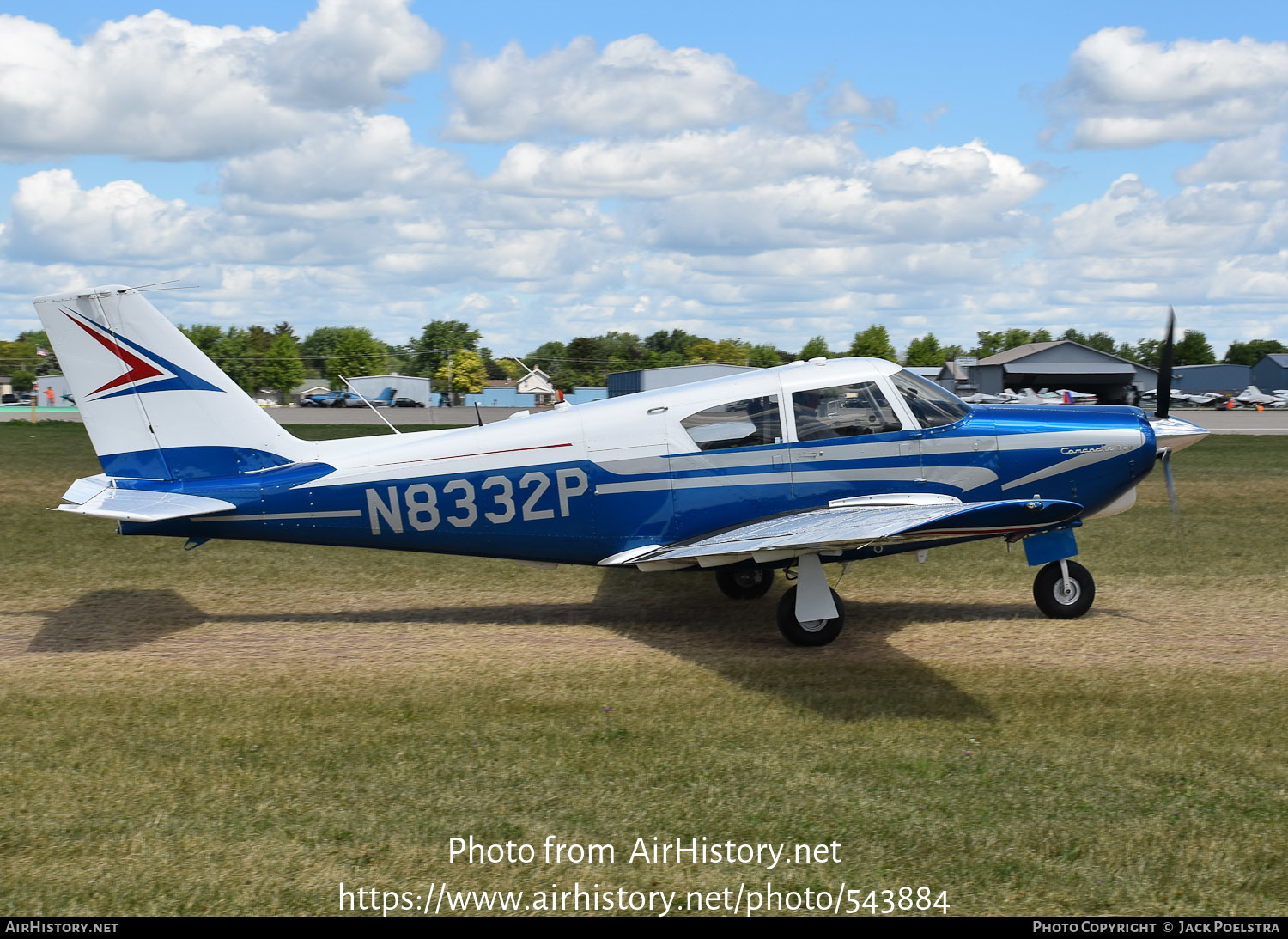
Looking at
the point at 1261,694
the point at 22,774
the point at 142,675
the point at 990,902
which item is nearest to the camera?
the point at 990,902

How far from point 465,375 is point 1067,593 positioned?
113860mm

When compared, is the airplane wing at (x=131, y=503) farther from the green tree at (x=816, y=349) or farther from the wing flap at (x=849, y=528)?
the green tree at (x=816, y=349)

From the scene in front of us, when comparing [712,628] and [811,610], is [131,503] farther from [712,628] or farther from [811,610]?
[811,610]

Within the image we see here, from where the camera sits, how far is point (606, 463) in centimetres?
934

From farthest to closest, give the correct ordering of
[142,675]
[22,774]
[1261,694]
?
[142,675]
[1261,694]
[22,774]

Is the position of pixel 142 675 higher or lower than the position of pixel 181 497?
lower

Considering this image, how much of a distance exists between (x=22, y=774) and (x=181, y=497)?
3.32 metres

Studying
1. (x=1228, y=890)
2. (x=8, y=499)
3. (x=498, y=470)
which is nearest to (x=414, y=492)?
(x=498, y=470)

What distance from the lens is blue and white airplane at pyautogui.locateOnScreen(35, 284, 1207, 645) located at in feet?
30.2

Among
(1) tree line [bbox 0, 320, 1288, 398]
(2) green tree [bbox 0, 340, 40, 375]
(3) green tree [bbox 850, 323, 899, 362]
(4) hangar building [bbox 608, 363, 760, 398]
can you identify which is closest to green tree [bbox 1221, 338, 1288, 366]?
(1) tree line [bbox 0, 320, 1288, 398]

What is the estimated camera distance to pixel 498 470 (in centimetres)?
936

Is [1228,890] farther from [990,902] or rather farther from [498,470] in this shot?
[498,470]

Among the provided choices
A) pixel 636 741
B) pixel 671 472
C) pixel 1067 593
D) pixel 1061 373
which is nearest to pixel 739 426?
pixel 671 472

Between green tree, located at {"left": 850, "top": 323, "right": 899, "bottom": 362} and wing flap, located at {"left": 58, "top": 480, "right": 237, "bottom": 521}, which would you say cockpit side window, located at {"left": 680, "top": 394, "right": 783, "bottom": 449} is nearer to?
wing flap, located at {"left": 58, "top": 480, "right": 237, "bottom": 521}
